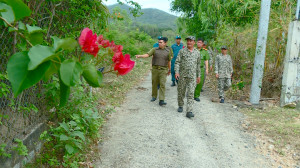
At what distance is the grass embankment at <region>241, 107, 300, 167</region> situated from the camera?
392cm

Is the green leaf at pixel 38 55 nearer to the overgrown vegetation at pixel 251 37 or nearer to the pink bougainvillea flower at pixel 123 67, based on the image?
the pink bougainvillea flower at pixel 123 67

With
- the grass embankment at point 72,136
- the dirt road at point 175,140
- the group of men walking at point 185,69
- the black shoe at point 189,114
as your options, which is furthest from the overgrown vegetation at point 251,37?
the grass embankment at point 72,136

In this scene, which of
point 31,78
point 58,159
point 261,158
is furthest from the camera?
point 261,158

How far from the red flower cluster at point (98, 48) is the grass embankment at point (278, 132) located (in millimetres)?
3492

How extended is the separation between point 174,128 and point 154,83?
201 centimetres

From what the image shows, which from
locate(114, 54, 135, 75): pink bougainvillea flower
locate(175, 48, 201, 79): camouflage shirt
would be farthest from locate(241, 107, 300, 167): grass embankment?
locate(114, 54, 135, 75): pink bougainvillea flower

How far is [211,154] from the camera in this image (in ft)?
12.7

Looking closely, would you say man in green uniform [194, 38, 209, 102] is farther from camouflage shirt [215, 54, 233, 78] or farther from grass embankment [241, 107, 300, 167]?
grass embankment [241, 107, 300, 167]

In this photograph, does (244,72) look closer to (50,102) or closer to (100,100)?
(100,100)

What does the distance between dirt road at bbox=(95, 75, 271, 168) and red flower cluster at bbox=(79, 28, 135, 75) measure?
2619 mm

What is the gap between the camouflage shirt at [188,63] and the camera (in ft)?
17.7

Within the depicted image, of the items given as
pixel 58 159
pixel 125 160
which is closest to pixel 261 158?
pixel 125 160

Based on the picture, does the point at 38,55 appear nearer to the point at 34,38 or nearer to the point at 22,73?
the point at 22,73

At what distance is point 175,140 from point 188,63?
1877 mm
